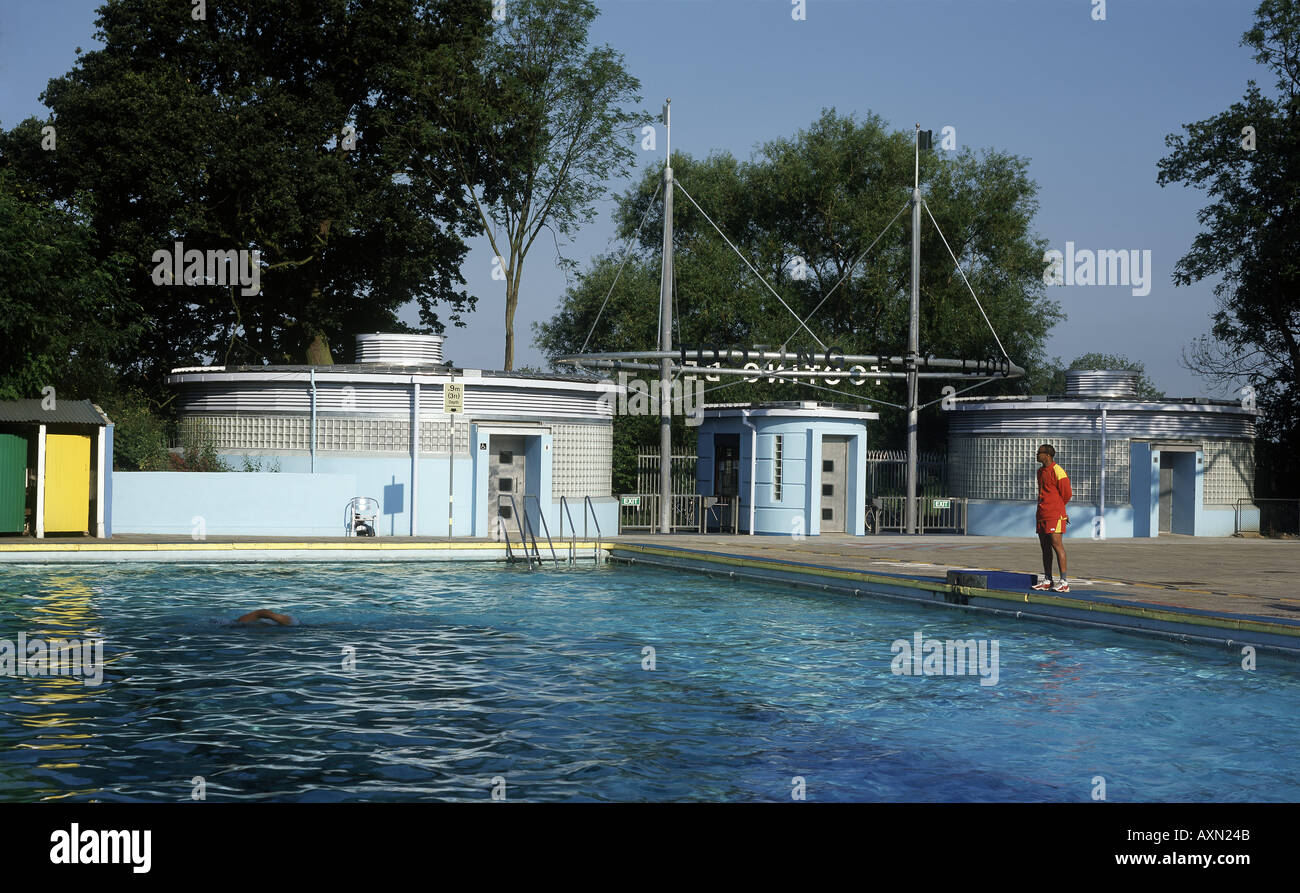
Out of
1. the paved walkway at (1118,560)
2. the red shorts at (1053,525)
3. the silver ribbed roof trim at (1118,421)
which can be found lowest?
the paved walkway at (1118,560)

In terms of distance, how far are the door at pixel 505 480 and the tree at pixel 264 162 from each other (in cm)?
1219

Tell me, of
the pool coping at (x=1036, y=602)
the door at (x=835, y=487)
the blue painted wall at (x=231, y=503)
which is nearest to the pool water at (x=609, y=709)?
the pool coping at (x=1036, y=602)

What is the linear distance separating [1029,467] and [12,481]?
2340 cm

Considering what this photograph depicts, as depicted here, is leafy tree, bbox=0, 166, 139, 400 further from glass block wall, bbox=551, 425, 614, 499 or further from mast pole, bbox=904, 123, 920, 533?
mast pole, bbox=904, 123, 920, 533

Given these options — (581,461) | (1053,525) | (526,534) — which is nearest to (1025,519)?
(581,461)

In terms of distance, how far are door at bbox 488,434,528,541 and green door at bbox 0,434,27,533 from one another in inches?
365

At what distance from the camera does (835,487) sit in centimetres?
3045

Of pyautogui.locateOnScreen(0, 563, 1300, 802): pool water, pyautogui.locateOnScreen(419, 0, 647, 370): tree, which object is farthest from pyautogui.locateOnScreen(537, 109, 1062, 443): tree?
pyautogui.locateOnScreen(0, 563, 1300, 802): pool water

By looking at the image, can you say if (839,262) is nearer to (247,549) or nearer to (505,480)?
(505,480)

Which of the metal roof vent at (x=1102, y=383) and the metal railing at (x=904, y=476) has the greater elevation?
the metal roof vent at (x=1102, y=383)

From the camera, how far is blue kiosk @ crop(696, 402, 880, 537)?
2938cm

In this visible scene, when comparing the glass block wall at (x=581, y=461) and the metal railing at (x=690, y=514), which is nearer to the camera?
the glass block wall at (x=581, y=461)

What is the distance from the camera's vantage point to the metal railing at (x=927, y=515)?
107 feet

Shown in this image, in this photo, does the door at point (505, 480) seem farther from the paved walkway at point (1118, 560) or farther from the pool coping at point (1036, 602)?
the pool coping at point (1036, 602)
